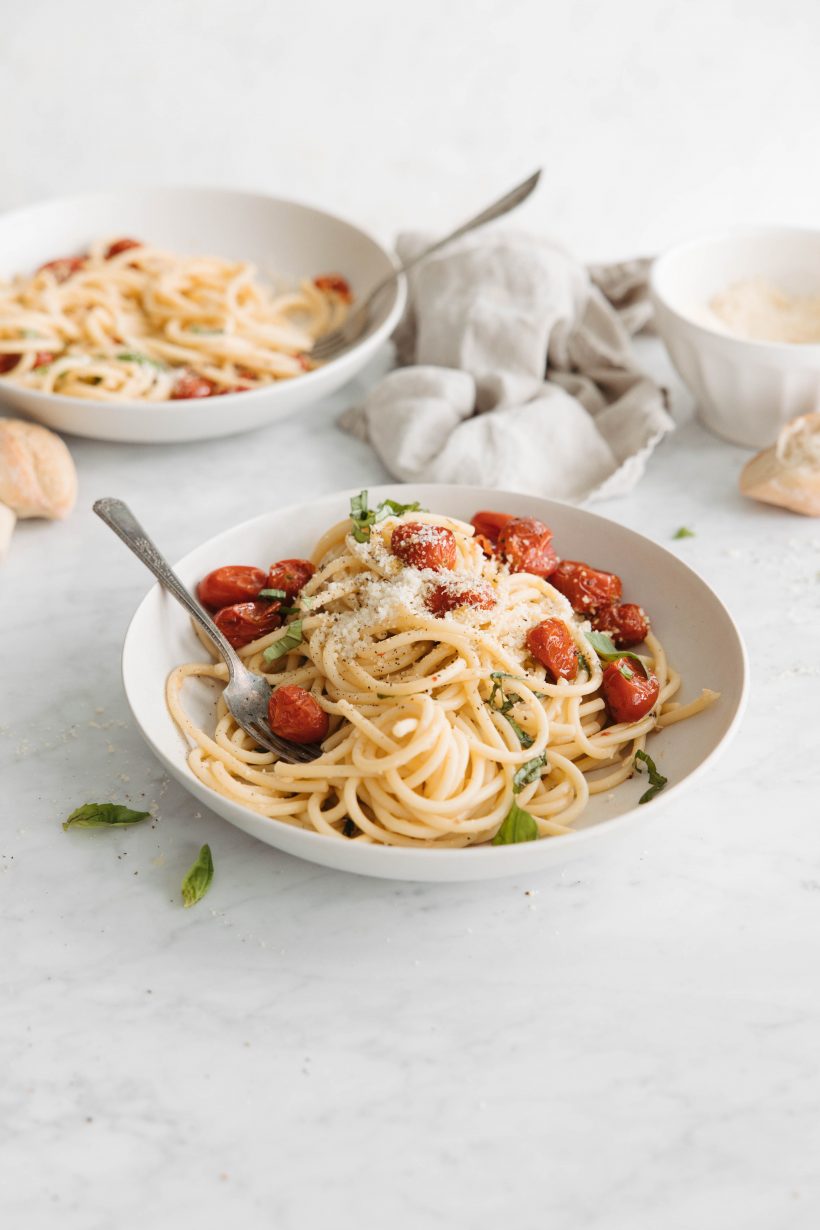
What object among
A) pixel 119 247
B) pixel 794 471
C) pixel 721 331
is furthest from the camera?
pixel 119 247

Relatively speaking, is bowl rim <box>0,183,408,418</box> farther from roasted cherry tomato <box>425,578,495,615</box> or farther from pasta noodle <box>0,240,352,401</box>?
roasted cherry tomato <box>425,578,495,615</box>

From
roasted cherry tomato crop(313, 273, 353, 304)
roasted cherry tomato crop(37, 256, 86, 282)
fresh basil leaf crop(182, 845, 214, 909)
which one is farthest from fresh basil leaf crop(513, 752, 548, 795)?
roasted cherry tomato crop(37, 256, 86, 282)

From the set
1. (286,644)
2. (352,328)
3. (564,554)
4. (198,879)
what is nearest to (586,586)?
(564,554)

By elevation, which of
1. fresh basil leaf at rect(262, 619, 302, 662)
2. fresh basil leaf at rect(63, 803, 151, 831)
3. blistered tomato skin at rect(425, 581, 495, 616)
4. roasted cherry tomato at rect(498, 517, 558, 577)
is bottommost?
fresh basil leaf at rect(63, 803, 151, 831)

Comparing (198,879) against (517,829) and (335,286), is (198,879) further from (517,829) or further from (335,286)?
(335,286)

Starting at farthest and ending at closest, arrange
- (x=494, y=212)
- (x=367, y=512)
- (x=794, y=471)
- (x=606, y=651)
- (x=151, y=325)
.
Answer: (x=151, y=325)
(x=494, y=212)
(x=794, y=471)
(x=367, y=512)
(x=606, y=651)

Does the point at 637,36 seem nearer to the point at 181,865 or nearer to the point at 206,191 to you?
the point at 206,191

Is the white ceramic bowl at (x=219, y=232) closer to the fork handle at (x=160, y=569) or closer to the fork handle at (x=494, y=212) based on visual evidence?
the fork handle at (x=494, y=212)
